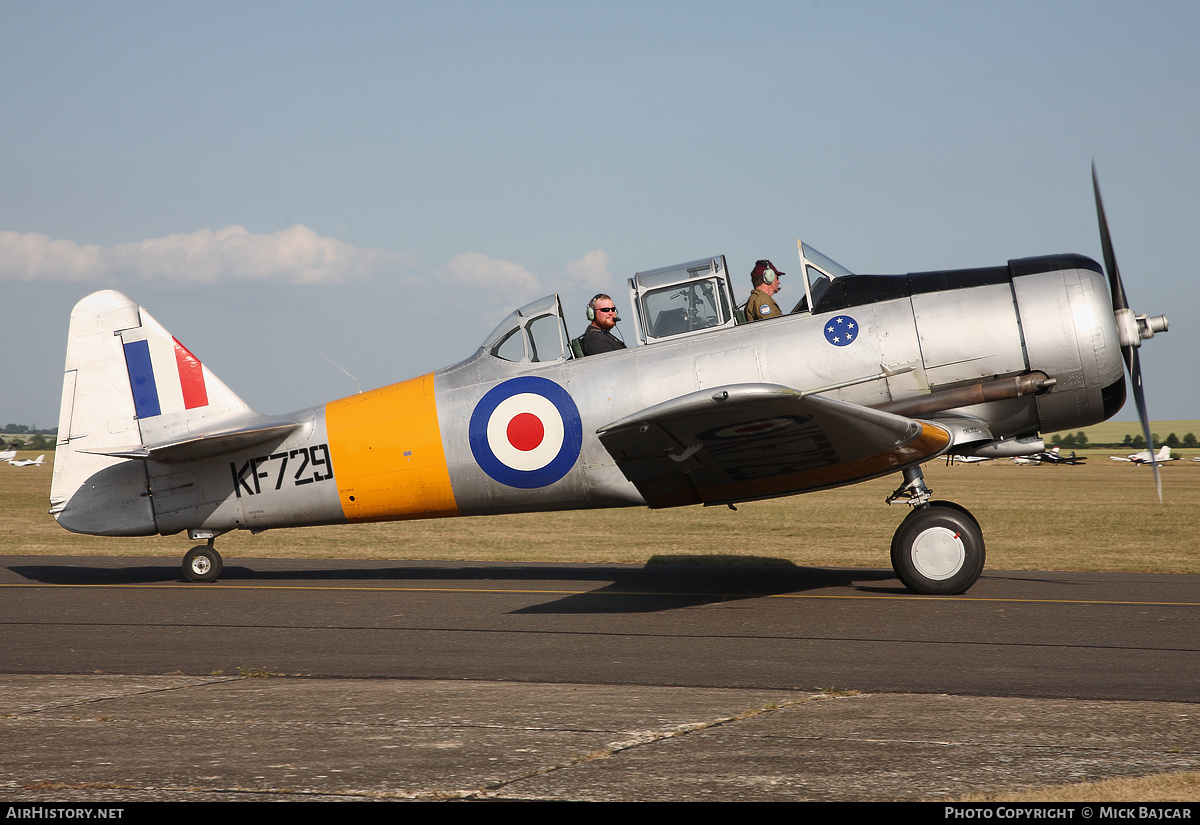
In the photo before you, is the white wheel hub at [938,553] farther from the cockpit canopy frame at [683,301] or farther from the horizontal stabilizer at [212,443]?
the horizontal stabilizer at [212,443]

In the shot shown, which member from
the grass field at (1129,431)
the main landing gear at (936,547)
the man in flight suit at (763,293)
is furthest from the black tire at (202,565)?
the grass field at (1129,431)

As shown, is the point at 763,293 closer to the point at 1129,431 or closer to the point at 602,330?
the point at 602,330

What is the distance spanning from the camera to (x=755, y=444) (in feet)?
24.5

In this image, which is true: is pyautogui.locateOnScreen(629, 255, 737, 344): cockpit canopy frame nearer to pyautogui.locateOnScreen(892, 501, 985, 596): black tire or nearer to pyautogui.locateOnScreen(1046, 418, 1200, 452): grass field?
pyautogui.locateOnScreen(892, 501, 985, 596): black tire

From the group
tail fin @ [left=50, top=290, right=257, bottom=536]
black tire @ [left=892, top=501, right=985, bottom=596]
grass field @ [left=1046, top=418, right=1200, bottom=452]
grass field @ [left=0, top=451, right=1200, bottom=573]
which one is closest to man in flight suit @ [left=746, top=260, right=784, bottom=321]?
black tire @ [left=892, top=501, right=985, bottom=596]

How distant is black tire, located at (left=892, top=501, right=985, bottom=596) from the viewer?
314 inches

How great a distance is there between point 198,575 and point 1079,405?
9013 millimetres

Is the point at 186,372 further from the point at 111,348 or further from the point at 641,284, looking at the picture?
the point at 641,284

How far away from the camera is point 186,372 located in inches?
401

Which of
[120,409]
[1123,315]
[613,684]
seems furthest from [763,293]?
[120,409]

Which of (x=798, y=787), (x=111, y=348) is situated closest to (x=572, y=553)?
(x=111, y=348)

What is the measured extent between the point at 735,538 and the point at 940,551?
7.51 metres

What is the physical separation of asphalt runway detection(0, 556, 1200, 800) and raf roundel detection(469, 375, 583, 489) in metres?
1.20

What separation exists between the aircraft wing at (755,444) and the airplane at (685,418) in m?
0.03
